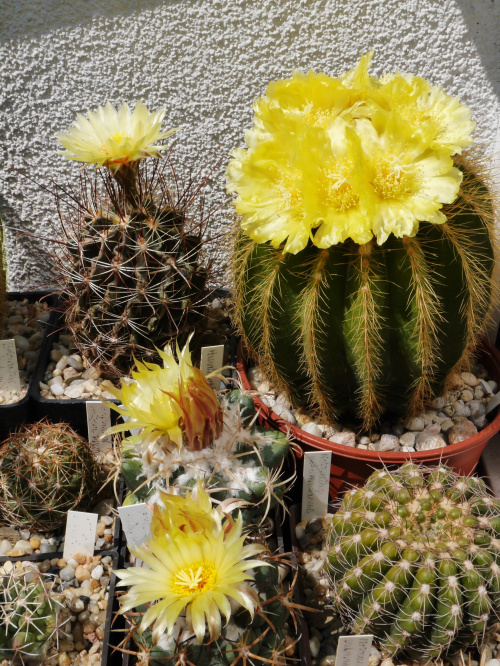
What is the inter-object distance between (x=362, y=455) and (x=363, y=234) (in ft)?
1.49

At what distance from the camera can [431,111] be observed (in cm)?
115

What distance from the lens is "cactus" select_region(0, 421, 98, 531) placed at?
4.23ft

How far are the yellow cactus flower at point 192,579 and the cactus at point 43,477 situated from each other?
18.3 inches

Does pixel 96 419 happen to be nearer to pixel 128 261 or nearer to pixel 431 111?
pixel 128 261

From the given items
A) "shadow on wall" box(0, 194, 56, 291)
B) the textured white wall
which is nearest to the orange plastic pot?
the textured white wall

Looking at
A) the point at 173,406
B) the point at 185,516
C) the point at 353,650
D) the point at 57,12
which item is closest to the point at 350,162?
the point at 173,406

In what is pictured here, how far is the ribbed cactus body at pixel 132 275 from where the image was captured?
133 cm

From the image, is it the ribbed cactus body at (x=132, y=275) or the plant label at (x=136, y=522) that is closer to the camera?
the plant label at (x=136, y=522)

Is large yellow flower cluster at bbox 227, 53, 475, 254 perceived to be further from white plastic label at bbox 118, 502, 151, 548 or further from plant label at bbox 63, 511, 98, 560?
plant label at bbox 63, 511, 98, 560

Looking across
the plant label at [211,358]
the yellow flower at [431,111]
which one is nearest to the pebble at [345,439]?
the plant label at [211,358]

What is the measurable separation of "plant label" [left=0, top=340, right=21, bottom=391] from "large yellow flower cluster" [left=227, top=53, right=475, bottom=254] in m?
0.66

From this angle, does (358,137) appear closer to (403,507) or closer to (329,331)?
(329,331)

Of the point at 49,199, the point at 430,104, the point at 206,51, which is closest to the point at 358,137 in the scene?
the point at 430,104

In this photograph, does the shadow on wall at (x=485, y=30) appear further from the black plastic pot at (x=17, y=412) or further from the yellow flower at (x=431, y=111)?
the black plastic pot at (x=17, y=412)
